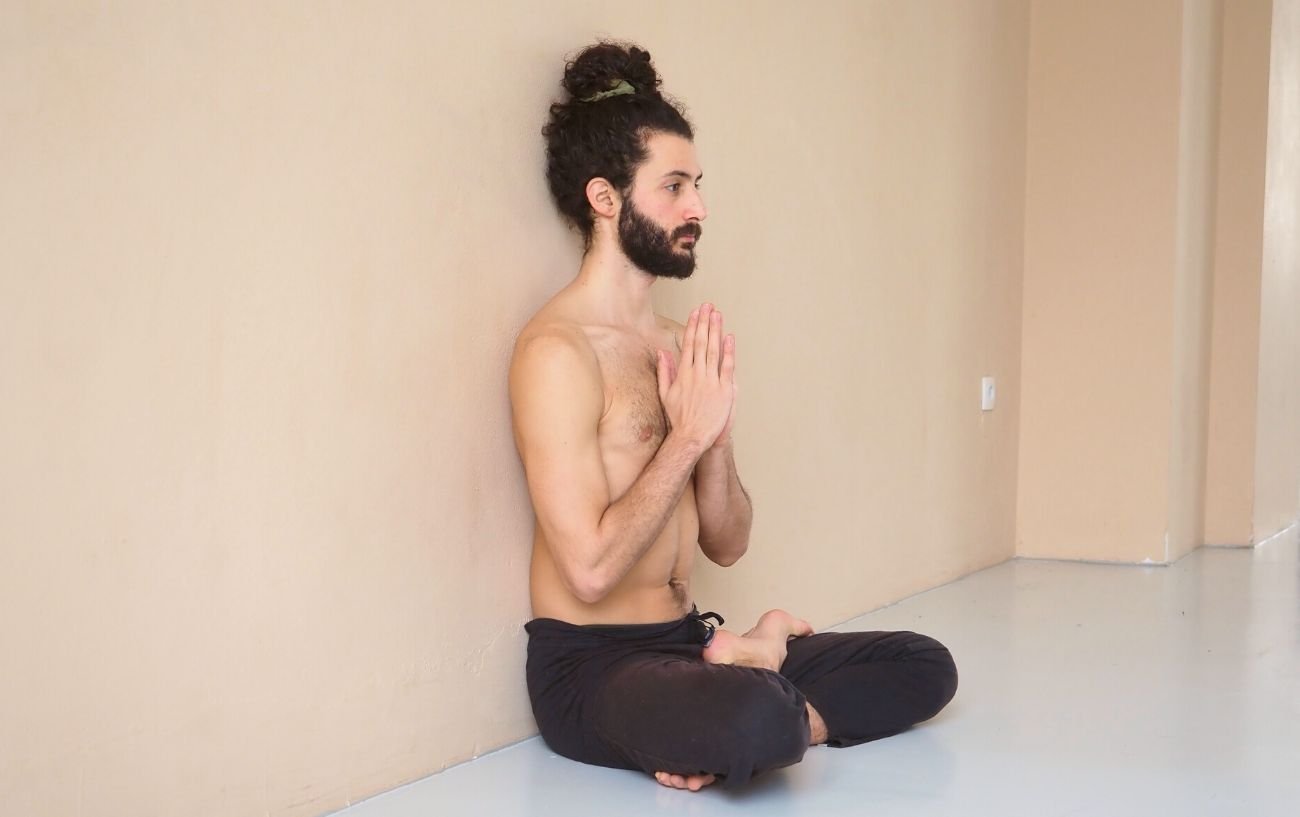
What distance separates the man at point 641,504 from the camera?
2113 mm

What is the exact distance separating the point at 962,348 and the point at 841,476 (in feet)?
3.27

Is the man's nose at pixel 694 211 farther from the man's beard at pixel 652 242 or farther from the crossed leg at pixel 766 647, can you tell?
the crossed leg at pixel 766 647

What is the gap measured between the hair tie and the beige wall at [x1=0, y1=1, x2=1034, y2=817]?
0.11 m

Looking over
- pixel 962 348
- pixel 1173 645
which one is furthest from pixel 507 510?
pixel 962 348

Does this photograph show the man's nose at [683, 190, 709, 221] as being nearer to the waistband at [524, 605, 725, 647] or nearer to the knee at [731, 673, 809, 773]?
the waistband at [524, 605, 725, 647]

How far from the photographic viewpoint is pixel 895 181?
3857mm

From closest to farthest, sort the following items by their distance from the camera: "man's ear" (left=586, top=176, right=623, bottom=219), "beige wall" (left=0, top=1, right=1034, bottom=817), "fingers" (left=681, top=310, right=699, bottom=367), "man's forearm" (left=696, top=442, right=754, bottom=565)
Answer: "beige wall" (left=0, top=1, right=1034, bottom=817)
"fingers" (left=681, top=310, right=699, bottom=367)
"man's ear" (left=586, top=176, right=623, bottom=219)
"man's forearm" (left=696, top=442, right=754, bottom=565)

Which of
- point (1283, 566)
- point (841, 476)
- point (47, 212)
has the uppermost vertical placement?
point (47, 212)

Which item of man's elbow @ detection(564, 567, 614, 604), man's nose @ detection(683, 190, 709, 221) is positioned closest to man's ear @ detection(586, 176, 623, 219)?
man's nose @ detection(683, 190, 709, 221)

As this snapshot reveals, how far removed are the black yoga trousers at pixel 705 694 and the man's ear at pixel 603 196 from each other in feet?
2.45

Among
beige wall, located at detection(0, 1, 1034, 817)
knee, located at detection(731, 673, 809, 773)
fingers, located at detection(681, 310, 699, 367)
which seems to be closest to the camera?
beige wall, located at detection(0, 1, 1034, 817)

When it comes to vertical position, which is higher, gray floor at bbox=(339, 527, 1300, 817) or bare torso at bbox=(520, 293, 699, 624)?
bare torso at bbox=(520, 293, 699, 624)

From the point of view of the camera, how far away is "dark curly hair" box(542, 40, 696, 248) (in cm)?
238

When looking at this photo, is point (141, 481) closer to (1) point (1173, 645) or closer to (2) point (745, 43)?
(2) point (745, 43)
